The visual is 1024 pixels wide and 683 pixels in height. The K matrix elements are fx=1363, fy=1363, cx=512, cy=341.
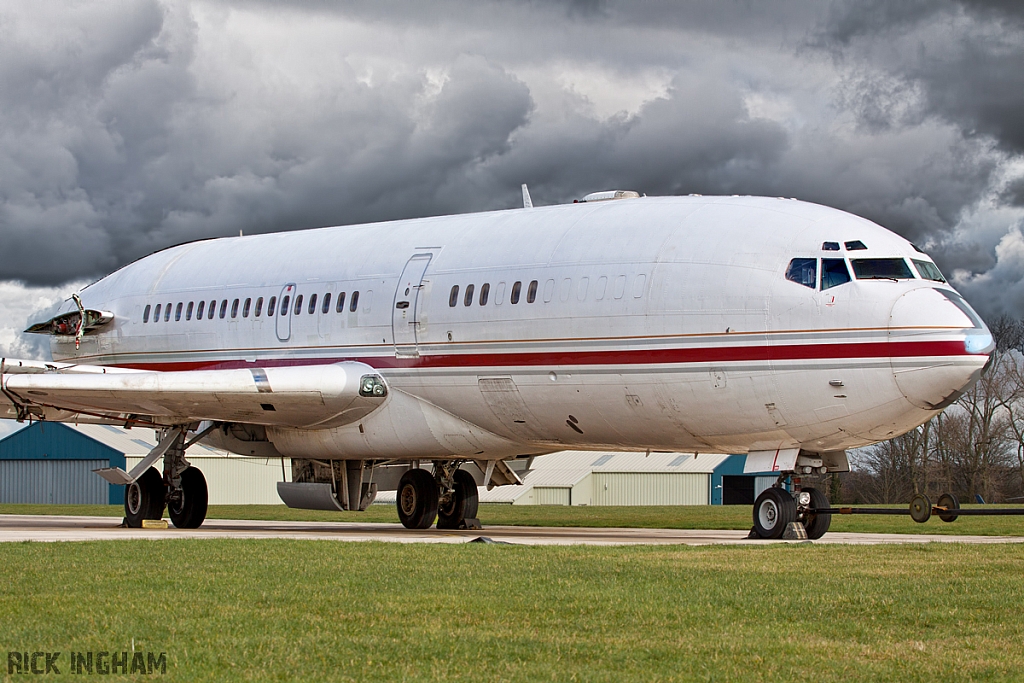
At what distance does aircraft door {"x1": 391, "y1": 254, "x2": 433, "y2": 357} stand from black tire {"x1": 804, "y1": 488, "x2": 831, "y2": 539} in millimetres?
7111

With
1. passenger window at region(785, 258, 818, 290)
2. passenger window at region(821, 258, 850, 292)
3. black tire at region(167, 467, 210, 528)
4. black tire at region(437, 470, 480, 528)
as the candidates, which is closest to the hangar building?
black tire at region(167, 467, 210, 528)

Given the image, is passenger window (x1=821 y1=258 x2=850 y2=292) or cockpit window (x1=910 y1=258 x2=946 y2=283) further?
cockpit window (x1=910 y1=258 x2=946 y2=283)

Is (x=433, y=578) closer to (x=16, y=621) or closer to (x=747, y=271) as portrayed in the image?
(x=16, y=621)

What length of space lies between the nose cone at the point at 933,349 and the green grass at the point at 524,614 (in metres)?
3.46

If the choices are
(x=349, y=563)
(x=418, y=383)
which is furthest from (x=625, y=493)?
(x=349, y=563)

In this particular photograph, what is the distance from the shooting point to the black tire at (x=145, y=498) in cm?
2594

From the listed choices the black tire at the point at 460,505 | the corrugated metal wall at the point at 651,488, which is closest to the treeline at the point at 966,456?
the corrugated metal wall at the point at 651,488

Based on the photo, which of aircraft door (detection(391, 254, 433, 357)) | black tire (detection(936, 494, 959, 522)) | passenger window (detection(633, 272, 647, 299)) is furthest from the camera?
aircraft door (detection(391, 254, 433, 357))

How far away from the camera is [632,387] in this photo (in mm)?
20484

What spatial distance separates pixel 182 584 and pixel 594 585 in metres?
3.74

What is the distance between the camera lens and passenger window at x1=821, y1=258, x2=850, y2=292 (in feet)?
63.0

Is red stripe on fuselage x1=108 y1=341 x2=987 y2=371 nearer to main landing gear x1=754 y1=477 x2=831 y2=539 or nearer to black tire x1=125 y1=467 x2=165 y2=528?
main landing gear x1=754 y1=477 x2=831 y2=539

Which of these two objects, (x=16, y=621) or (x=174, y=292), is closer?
(x=16, y=621)

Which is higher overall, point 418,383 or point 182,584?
point 418,383
